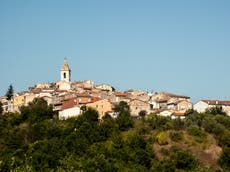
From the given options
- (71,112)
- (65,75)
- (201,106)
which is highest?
(65,75)

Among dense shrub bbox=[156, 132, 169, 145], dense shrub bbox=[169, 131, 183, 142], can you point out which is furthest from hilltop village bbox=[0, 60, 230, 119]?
dense shrub bbox=[156, 132, 169, 145]

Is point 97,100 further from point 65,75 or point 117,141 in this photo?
point 65,75

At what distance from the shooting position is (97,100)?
60719 millimetres

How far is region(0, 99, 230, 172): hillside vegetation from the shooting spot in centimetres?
4331

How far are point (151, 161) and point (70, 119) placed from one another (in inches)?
466

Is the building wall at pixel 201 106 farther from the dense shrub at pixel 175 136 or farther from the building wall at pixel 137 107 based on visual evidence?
the dense shrub at pixel 175 136

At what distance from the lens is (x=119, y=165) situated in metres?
41.7

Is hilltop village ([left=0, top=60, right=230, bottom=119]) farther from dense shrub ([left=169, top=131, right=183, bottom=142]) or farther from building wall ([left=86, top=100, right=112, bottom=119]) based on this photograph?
dense shrub ([left=169, top=131, right=183, bottom=142])

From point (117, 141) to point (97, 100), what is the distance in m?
13.5

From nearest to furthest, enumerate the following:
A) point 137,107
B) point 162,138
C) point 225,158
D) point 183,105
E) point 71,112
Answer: point 225,158 < point 162,138 < point 71,112 < point 137,107 < point 183,105

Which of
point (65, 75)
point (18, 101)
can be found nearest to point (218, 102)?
point (65, 75)

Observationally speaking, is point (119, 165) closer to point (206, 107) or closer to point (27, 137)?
point (27, 137)

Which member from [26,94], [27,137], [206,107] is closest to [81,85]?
[26,94]

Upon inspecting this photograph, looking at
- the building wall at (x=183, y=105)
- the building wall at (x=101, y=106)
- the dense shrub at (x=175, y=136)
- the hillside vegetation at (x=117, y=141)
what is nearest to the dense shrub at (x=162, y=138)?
the hillside vegetation at (x=117, y=141)
